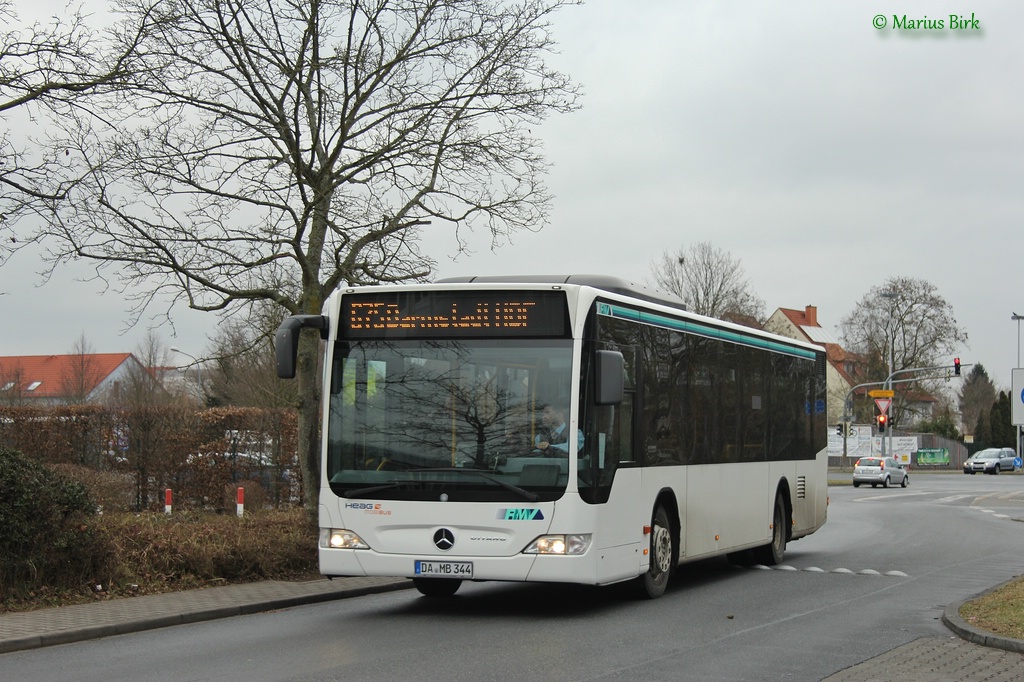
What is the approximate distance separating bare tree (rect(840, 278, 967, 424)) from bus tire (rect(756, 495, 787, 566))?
6590 centimetres

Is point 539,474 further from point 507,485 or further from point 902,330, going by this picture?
point 902,330

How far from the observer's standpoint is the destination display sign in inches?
453

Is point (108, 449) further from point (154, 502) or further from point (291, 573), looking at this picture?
point (291, 573)

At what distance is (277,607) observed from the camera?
41.4 feet

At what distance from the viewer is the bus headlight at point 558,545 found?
11.0 m

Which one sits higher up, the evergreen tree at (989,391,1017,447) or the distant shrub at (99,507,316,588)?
the evergreen tree at (989,391,1017,447)

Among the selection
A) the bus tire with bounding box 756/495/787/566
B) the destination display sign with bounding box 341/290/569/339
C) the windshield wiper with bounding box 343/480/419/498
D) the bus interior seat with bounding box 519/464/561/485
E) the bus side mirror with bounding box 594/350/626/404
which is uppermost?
the destination display sign with bounding box 341/290/569/339

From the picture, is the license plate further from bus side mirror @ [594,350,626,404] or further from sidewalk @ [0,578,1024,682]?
sidewalk @ [0,578,1024,682]

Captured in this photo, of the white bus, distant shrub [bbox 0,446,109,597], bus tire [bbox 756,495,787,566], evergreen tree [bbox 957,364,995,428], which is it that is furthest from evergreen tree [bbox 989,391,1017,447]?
distant shrub [bbox 0,446,109,597]

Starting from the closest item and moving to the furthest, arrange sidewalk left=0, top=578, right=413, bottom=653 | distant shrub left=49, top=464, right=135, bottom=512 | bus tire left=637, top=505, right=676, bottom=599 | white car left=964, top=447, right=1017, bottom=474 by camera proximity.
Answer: sidewalk left=0, top=578, right=413, bottom=653, bus tire left=637, top=505, right=676, bottom=599, distant shrub left=49, top=464, right=135, bottom=512, white car left=964, top=447, right=1017, bottom=474

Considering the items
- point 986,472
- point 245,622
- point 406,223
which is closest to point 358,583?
point 245,622

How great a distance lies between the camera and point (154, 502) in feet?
66.5

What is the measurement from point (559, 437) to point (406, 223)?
21.5 ft

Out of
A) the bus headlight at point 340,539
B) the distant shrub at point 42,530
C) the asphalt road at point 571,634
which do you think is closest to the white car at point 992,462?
the asphalt road at point 571,634
